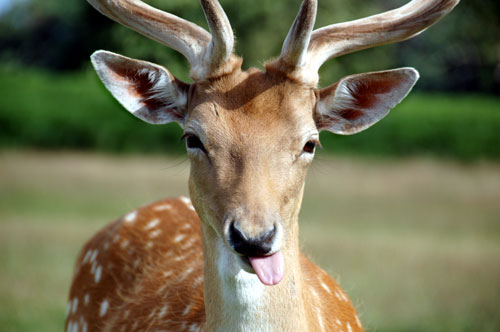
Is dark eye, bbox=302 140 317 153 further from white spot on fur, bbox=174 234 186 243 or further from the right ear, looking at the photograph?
white spot on fur, bbox=174 234 186 243

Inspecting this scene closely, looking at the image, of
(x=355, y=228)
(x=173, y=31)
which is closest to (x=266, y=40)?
(x=355, y=228)

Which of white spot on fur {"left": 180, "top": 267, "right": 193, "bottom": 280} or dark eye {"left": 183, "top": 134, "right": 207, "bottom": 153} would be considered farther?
white spot on fur {"left": 180, "top": 267, "right": 193, "bottom": 280}

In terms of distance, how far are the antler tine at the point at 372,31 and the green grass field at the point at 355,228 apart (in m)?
0.78

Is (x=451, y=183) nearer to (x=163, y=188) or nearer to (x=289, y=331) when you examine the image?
(x=163, y=188)

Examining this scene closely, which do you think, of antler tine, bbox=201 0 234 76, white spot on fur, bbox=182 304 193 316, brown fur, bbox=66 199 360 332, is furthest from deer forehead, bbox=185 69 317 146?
white spot on fur, bbox=182 304 193 316

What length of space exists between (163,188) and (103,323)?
37.1 ft

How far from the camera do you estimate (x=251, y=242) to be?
9.35 feet

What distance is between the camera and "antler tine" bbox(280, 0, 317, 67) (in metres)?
3.21

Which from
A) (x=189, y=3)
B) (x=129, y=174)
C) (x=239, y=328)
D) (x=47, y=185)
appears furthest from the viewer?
(x=189, y=3)

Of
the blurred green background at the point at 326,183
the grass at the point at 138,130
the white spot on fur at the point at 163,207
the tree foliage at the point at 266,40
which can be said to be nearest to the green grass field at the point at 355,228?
the blurred green background at the point at 326,183

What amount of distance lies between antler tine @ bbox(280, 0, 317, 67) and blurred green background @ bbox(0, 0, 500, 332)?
69 centimetres

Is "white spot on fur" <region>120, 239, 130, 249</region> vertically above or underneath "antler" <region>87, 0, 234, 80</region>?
underneath

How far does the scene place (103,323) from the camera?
4.49 m

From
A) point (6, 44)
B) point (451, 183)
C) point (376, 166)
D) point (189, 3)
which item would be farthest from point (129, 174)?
point (6, 44)
